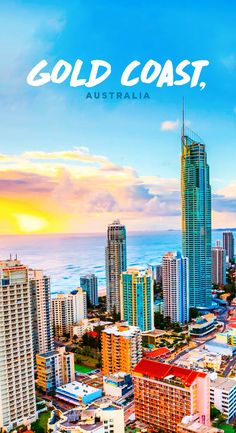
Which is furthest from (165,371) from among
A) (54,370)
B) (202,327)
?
(202,327)

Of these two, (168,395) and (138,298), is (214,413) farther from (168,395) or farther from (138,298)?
(138,298)

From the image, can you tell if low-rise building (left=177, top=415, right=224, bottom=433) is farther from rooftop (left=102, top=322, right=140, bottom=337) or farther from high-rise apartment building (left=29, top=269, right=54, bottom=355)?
high-rise apartment building (left=29, top=269, right=54, bottom=355)

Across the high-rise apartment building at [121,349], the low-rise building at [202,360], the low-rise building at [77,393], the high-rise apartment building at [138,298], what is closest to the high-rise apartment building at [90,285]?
the high-rise apartment building at [138,298]

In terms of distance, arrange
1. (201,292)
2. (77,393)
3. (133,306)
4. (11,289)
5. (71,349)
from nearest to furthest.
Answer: (11,289) < (77,393) < (71,349) < (133,306) < (201,292)

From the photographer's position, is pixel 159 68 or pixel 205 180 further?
pixel 205 180

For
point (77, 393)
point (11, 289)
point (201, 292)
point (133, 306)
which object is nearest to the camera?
point (11, 289)

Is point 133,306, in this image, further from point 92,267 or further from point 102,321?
point 92,267

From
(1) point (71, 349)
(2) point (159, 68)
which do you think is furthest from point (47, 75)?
(1) point (71, 349)

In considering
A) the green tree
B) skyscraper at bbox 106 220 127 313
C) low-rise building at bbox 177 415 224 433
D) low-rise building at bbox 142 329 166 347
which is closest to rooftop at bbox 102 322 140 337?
the green tree
